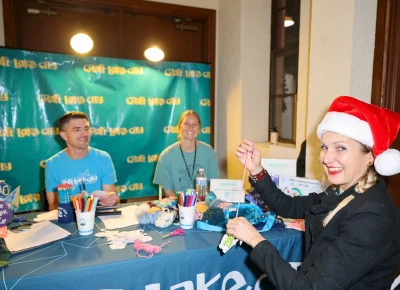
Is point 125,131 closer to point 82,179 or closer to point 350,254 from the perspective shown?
point 82,179

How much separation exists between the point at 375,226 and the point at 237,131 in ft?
8.47

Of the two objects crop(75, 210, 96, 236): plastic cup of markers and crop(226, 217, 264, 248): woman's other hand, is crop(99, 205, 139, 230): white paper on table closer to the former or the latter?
crop(75, 210, 96, 236): plastic cup of markers

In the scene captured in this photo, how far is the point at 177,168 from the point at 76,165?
0.84m

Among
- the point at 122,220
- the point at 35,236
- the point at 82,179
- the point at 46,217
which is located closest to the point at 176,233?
the point at 122,220

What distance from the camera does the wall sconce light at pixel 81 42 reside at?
3.06 meters

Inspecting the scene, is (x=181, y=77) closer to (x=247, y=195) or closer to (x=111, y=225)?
(x=247, y=195)

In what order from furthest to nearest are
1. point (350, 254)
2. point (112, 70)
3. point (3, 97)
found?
point (112, 70) < point (3, 97) < point (350, 254)

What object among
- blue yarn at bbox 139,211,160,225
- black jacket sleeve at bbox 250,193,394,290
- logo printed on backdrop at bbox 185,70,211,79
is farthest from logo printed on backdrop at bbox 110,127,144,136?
black jacket sleeve at bbox 250,193,394,290

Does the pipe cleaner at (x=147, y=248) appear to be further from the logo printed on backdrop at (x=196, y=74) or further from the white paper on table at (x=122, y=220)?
the logo printed on backdrop at (x=196, y=74)

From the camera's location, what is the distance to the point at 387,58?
67.8 inches

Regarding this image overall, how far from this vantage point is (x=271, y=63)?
11.2 feet

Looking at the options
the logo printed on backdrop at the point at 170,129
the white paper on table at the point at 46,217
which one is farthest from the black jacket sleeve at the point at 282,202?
the logo printed on backdrop at the point at 170,129

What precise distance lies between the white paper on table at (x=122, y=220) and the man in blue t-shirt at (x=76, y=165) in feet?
2.02

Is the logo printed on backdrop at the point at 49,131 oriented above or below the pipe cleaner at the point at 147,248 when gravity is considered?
above
